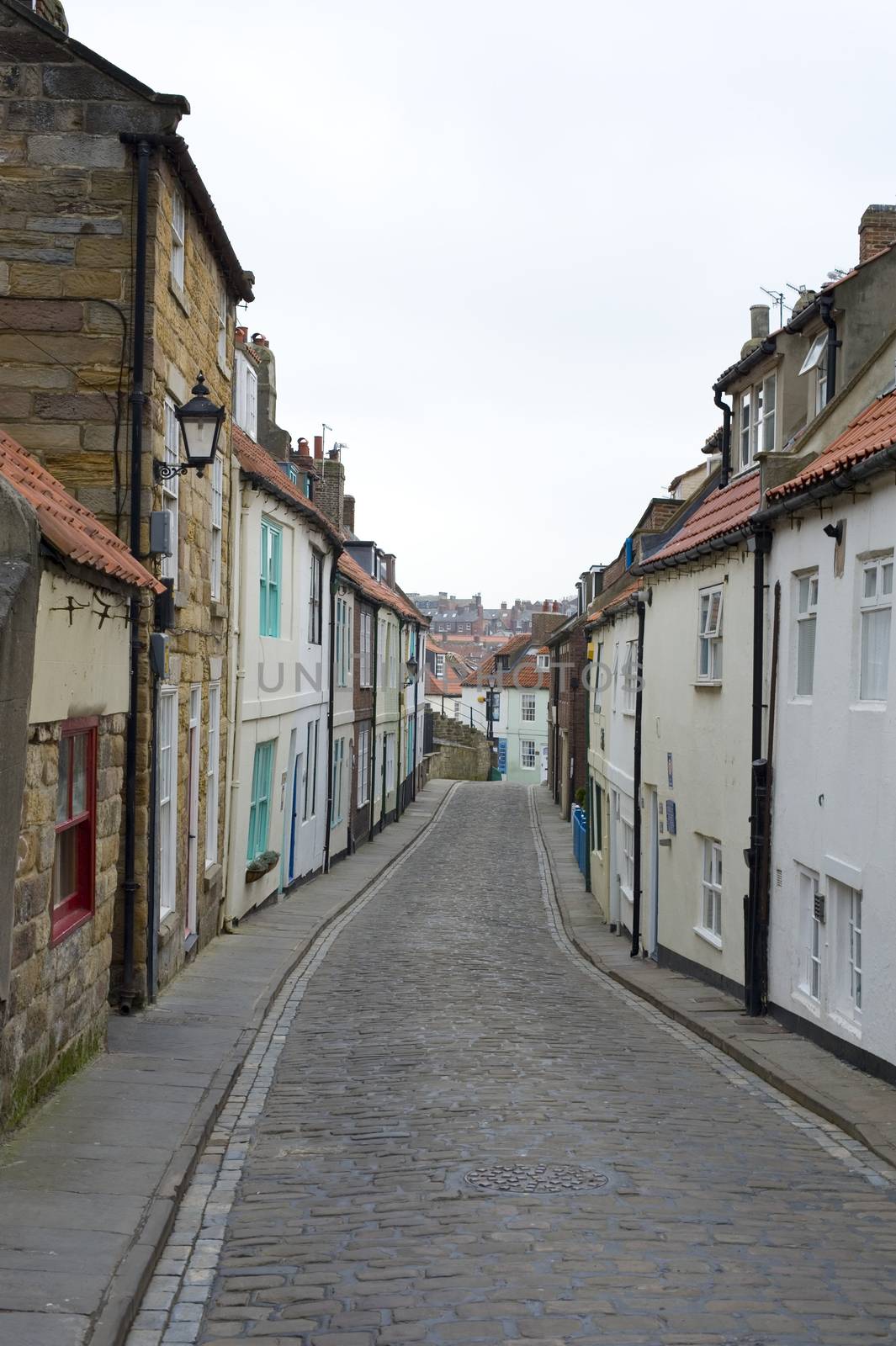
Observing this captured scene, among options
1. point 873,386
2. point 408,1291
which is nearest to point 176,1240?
point 408,1291

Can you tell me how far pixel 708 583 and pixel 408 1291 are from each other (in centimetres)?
1229

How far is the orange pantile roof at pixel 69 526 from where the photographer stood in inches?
337

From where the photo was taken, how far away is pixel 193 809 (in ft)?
52.2

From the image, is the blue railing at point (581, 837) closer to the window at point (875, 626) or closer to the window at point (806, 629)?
the window at point (806, 629)

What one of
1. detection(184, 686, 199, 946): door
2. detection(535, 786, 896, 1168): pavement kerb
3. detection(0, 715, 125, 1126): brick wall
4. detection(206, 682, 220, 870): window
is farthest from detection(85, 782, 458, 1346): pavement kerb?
detection(535, 786, 896, 1168): pavement kerb

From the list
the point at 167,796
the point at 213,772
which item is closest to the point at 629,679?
the point at 213,772

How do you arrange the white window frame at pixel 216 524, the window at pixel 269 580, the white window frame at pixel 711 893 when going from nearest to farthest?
the white window frame at pixel 216 524, the white window frame at pixel 711 893, the window at pixel 269 580

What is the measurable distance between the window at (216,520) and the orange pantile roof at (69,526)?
168 inches

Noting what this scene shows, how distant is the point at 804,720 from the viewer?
45.0 ft

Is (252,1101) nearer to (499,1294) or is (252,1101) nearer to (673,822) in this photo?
(499,1294)

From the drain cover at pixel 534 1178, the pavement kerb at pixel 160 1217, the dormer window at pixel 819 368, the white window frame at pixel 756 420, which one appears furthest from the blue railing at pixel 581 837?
the drain cover at pixel 534 1178

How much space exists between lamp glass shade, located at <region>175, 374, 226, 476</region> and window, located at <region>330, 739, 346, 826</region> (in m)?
17.9

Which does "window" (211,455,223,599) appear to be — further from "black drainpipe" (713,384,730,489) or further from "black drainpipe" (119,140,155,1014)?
"black drainpipe" (713,384,730,489)

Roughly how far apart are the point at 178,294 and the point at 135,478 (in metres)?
2.44
